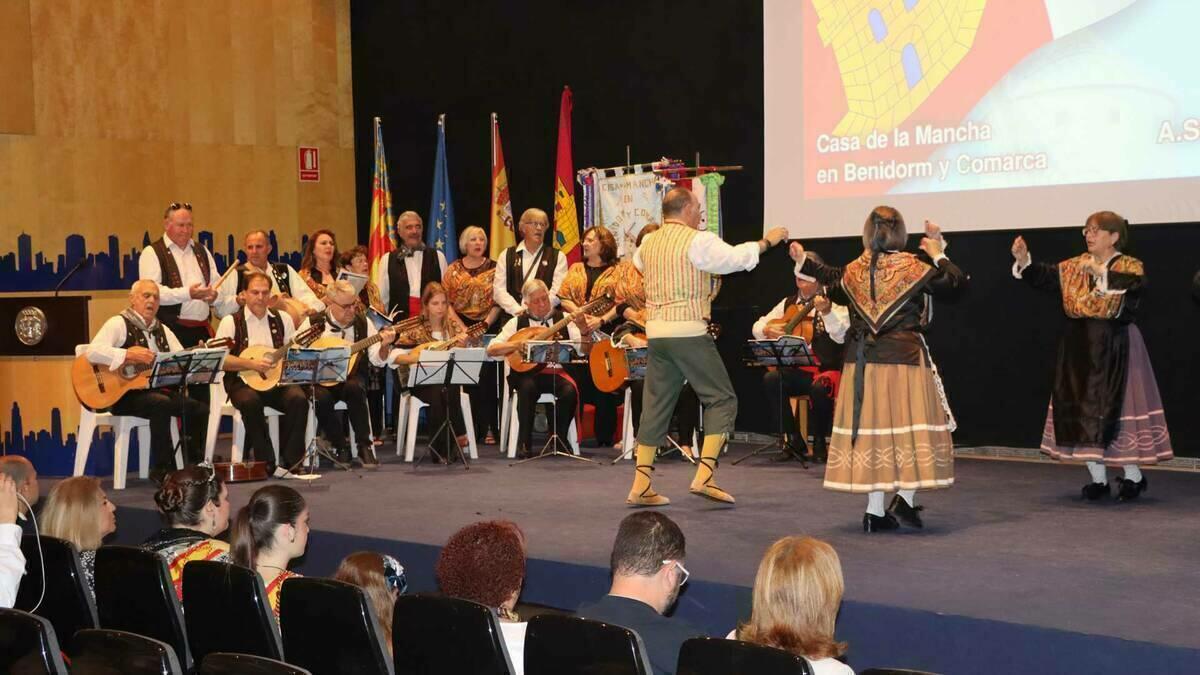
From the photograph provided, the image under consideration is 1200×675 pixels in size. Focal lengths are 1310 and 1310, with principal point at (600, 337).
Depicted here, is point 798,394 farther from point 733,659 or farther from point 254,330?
point 733,659

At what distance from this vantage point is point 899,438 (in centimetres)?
546

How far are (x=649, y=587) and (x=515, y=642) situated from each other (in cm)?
33

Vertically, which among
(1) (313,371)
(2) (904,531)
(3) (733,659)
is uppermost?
(1) (313,371)

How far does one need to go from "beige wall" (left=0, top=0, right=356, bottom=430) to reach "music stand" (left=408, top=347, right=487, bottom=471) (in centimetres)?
391

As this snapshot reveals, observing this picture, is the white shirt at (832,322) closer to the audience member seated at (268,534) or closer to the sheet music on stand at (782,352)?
the sheet music on stand at (782,352)

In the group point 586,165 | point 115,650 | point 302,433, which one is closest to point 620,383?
point 302,433

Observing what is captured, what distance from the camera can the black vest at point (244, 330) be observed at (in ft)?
25.6

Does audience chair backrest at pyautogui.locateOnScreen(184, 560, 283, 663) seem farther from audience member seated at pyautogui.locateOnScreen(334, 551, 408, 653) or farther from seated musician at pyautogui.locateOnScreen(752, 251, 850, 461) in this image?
seated musician at pyautogui.locateOnScreen(752, 251, 850, 461)

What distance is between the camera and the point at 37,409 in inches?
319

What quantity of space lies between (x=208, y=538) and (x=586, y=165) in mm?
6852

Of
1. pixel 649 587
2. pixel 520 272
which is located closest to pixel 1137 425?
pixel 649 587

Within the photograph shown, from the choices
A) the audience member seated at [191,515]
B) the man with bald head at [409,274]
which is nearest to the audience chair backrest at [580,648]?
the audience member seated at [191,515]

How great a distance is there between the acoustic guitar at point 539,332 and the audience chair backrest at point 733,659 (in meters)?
5.66

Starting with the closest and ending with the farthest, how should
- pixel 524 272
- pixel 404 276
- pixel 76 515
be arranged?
1. pixel 76 515
2. pixel 524 272
3. pixel 404 276
